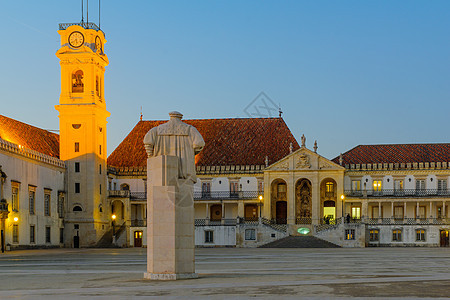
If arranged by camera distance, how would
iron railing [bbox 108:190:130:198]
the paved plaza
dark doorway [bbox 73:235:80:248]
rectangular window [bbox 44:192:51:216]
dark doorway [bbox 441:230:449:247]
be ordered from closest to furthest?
the paved plaza < rectangular window [bbox 44:192:51:216] < dark doorway [bbox 73:235:80:248] < dark doorway [bbox 441:230:449:247] < iron railing [bbox 108:190:130:198]

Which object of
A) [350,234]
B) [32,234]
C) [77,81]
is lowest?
[350,234]

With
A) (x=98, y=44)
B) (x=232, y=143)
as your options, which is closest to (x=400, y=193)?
(x=232, y=143)

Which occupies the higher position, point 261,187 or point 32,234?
point 261,187

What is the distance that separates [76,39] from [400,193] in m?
34.6

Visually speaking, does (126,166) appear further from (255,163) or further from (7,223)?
(7,223)

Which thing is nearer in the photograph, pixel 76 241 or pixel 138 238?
pixel 76 241

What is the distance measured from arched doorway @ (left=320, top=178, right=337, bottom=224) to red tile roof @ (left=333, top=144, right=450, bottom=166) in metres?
2.47

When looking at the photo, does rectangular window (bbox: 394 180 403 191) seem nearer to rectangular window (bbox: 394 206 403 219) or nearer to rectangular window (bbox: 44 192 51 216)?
rectangular window (bbox: 394 206 403 219)

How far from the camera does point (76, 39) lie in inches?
2756

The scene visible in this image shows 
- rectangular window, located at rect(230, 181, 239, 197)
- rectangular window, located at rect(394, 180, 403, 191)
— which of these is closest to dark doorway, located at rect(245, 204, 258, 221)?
rectangular window, located at rect(230, 181, 239, 197)

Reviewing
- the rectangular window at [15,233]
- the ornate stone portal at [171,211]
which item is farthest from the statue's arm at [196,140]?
the rectangular window at [15,233]

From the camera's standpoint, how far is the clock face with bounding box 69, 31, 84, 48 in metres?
69.8

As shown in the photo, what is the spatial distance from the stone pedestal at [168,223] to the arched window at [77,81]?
51.4m

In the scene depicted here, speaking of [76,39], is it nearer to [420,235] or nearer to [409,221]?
[409,221]
